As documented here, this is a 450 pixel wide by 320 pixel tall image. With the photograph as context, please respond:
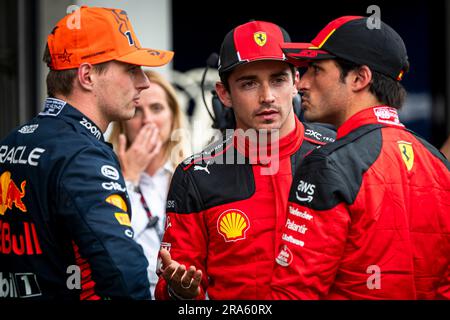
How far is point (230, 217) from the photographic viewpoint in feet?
8.58

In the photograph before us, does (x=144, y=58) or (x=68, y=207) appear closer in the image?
(x=68, y=207)

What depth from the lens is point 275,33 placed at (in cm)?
284

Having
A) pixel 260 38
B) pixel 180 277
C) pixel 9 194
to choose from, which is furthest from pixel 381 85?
pixel 9 194

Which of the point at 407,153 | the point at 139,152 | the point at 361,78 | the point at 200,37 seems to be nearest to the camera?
the point at 407,153

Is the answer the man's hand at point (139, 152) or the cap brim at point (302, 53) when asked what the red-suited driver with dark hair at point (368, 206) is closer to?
the cap brim at point (302, 53)

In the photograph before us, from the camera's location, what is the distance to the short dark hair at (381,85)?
2379 millimetres

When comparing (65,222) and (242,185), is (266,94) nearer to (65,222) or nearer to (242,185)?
(242,185)

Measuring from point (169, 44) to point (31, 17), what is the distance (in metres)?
1.03

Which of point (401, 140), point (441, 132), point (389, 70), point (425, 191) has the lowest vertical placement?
point (441, 132)

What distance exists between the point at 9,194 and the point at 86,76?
1.75ft
